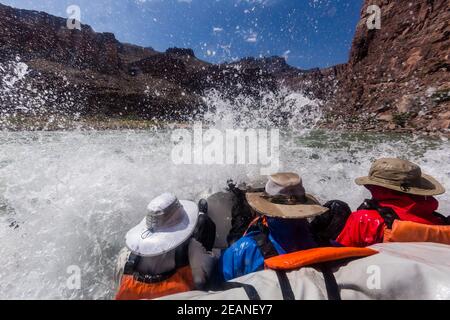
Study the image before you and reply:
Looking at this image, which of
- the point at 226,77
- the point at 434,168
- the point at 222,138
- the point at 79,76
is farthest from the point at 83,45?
the point at 434,168

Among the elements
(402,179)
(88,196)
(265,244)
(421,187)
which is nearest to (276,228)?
(265,244)

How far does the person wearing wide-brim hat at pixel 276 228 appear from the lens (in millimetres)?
1903

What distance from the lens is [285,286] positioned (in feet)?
4.21

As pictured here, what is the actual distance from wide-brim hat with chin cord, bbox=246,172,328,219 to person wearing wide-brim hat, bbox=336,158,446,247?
2.05ft

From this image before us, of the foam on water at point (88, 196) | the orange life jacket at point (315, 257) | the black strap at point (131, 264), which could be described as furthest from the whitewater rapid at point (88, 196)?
the orange life jacket at point (315, 257)

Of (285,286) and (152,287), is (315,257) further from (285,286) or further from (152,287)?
(152,287)

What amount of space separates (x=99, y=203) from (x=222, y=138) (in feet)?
18.7

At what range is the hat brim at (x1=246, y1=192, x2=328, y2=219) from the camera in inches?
Answer: 73.6

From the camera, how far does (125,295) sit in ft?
6.39

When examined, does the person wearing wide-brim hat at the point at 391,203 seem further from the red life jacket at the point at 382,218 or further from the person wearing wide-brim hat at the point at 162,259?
the person wearing wide-brim hat at the point at 162,259

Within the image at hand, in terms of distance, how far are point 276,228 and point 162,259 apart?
92 centimetres

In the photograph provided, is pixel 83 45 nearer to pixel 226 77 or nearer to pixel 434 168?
pixel 226 77

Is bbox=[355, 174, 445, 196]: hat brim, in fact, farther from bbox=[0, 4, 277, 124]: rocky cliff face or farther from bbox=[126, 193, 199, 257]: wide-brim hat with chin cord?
bbox=[0, 4, 277, 124]: rocky cliff face
